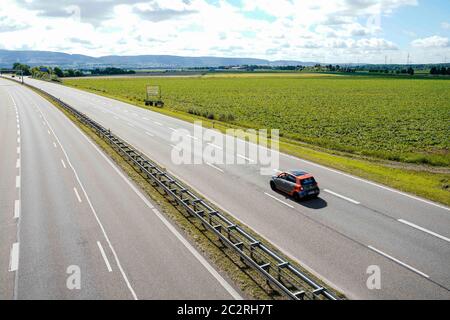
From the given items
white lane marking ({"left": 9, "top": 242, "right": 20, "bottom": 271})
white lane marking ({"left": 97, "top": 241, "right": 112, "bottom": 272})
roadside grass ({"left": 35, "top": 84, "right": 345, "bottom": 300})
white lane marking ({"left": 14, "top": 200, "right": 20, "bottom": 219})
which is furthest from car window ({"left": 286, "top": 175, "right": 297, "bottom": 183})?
white lane marking ({"left": 14, "top": 200, "right": 20, "bottom": 219})

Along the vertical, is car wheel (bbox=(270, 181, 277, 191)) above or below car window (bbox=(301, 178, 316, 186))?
below

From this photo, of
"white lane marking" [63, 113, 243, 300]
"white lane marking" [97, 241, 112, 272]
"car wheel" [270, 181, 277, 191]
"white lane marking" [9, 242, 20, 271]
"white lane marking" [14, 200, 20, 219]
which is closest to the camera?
→ "white lane marking" [63, 113, 243, 300]

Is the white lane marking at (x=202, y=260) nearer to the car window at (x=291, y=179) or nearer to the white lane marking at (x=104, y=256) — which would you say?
the white lane marking at (x=104, y=256)

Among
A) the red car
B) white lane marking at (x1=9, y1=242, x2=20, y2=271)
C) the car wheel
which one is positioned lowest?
white lane marking at (x1=9, y1=242, x2=20, y2=271)

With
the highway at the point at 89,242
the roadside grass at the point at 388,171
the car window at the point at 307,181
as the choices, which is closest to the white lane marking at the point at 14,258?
the highway at the point at 89,242

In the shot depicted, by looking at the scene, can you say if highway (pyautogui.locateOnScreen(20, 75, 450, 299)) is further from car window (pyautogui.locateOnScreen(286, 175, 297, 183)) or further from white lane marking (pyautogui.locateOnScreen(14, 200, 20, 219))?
white lane marking (pyautogui.locateOnScreen(14, 200, 20, 219))
